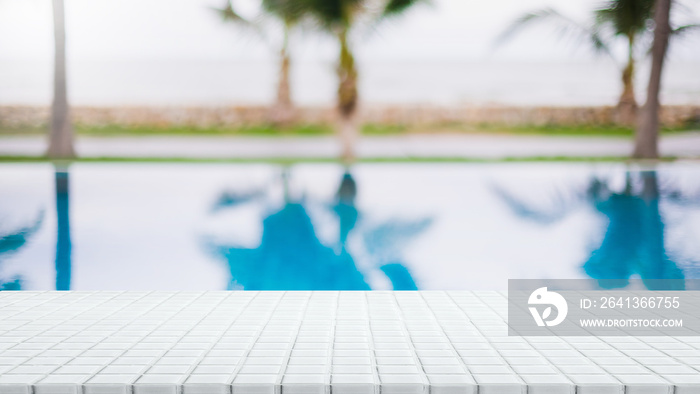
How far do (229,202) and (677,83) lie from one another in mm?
22605

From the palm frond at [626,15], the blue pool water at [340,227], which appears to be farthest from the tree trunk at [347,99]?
the palm frond at [626,15]

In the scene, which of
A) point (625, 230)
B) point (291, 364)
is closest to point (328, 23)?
point (625, 230)

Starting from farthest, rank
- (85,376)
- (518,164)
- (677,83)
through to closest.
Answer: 1. (677,83)
2. (518,164)
3. (85,376)

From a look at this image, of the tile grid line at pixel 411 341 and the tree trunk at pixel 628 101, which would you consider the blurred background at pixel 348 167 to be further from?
the tile grid line at pixel 411 341

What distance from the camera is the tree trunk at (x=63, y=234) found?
14.2ft

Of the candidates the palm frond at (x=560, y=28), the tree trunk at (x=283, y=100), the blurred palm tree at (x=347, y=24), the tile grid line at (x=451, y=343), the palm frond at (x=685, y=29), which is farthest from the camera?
the tree trunk at (x=283, y=100)

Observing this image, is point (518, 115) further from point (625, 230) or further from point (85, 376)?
point (85, 376)

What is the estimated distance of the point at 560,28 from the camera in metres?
10.8

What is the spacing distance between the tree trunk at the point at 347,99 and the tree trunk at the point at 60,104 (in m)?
4.43

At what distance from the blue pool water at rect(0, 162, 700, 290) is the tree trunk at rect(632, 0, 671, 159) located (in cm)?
80

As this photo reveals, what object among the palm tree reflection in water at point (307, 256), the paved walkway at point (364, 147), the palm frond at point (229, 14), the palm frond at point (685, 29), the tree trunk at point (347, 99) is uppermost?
the palm frond at point (229, 14)

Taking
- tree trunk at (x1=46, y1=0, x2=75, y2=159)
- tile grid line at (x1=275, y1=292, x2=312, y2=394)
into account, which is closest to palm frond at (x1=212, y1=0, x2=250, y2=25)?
tree trunk at (x1=46, y1=0, x2=75, y2=159)

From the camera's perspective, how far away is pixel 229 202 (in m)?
7.18

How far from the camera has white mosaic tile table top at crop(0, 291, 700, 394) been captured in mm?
2125
